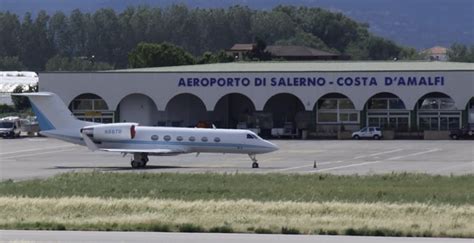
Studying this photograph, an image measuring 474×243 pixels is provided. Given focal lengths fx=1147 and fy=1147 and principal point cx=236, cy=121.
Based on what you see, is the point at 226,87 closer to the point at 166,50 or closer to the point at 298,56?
the point at 166,50

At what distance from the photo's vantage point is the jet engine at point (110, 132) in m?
57.8

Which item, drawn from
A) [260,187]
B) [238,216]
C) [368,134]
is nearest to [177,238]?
[238,216]

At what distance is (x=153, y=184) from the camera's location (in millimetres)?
40438

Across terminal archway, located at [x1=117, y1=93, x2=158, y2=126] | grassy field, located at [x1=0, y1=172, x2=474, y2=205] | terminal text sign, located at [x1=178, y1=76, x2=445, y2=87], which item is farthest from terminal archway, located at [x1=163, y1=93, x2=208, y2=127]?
grassy field, located at [x1=0, y1=172, x2=474, y2=205]

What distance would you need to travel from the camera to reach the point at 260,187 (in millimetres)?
38625

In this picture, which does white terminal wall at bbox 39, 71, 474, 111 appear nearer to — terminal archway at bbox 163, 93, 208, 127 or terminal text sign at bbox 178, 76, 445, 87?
terminal text sign at bbox 178, 76, 445, 87

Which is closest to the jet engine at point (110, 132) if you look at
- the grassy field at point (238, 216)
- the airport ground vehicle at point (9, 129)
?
the grassy field at point (238, 216)

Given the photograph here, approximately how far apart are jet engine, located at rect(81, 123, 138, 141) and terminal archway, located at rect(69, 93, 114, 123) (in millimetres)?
37919

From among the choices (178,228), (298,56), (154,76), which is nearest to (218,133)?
(178,228)

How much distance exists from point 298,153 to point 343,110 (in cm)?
2696

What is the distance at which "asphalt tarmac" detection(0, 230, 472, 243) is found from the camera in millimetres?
22922

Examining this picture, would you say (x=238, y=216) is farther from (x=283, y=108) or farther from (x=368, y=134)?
(x=283, y=108)

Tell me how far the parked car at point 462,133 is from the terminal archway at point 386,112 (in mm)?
5768

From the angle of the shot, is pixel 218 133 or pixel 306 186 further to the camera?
pixel 218 133
